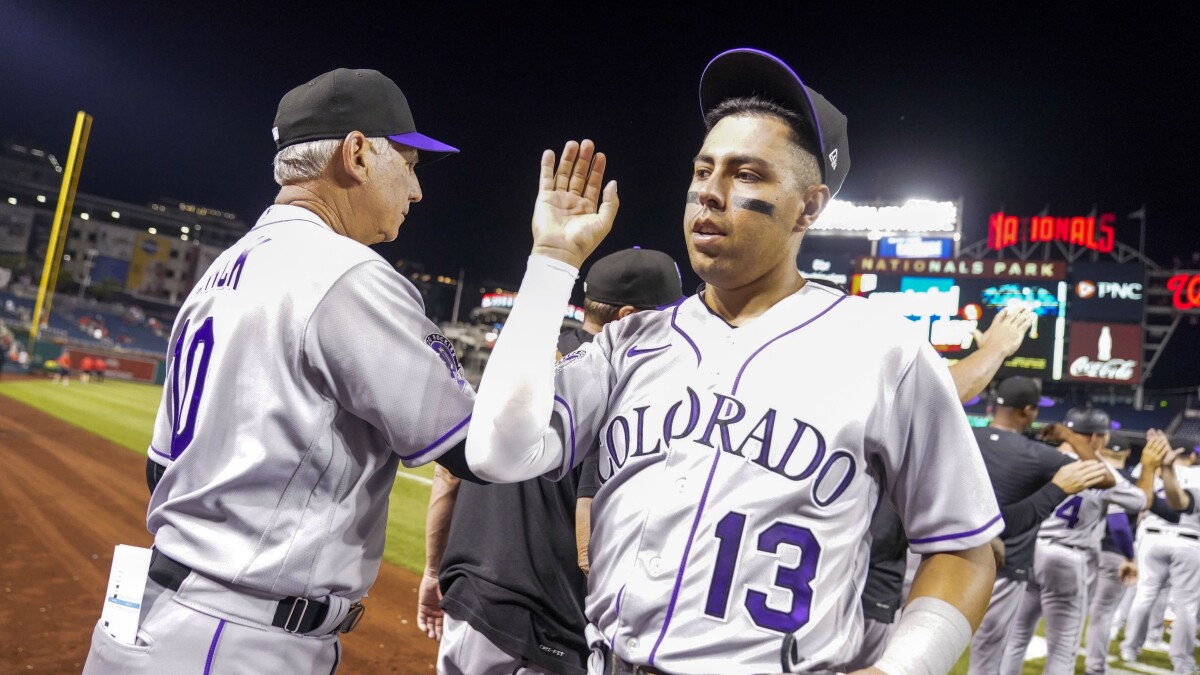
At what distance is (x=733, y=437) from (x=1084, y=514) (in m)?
5.69

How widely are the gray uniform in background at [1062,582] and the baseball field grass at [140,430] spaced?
610 mm

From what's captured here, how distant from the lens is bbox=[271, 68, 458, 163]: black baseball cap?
6.28ft

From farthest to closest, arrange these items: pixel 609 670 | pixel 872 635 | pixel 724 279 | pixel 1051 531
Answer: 1. pixel 1051 531
2. pixel 872 635
3. pixel 724 279
4. pixel 609 670

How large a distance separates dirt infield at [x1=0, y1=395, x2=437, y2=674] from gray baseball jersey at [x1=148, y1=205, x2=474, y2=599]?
3532 millimetres

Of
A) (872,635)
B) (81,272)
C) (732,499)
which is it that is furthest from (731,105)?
(81,272)

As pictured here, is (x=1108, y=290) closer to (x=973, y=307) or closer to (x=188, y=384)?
(x=973, y=307)

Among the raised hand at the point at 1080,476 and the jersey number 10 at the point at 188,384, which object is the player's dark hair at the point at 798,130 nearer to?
the jersey number 10 at the point at 188,384

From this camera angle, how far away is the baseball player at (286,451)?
1592 millimetres

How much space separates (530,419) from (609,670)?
0.46 meters

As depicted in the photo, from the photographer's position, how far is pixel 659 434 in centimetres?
140

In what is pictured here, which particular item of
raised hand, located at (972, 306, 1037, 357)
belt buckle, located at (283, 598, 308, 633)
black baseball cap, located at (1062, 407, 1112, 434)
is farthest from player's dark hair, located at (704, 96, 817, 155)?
black baseball cap, located at (1062, 407, 1112, 434)

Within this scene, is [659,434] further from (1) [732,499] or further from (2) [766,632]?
(2) [766,632]

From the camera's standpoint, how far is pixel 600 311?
3.05 m

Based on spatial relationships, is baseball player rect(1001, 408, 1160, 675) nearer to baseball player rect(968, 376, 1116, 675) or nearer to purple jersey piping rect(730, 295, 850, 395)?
baseball player rect(968, 376, 1116, 675)
